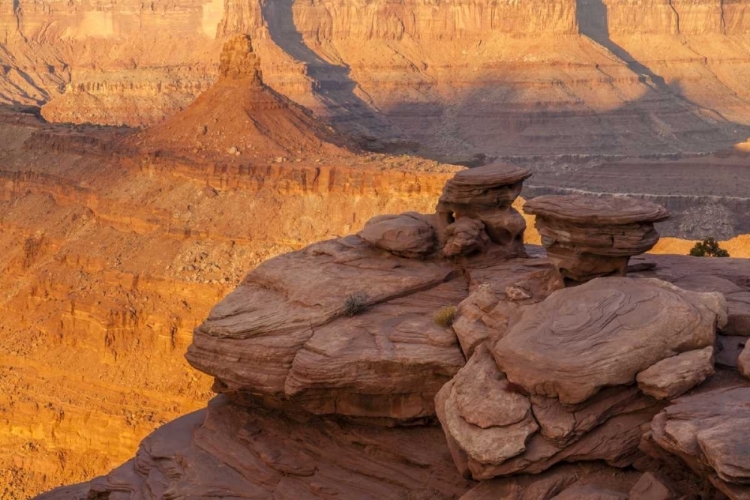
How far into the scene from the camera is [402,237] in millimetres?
21734

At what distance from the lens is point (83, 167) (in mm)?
57000

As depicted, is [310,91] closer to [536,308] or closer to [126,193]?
[126,193]

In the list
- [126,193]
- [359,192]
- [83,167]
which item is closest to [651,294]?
[359,192]

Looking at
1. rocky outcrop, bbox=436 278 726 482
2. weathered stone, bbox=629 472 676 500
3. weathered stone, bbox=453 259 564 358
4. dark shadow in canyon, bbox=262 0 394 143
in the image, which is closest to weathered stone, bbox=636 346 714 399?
rocky outcrop, bbox=436 278 726 482

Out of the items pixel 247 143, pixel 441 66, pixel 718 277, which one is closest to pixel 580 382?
pixel 718 277

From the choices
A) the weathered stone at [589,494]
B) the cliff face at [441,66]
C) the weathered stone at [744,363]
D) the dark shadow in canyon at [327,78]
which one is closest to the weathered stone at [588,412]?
the weathered stone at [589,494]

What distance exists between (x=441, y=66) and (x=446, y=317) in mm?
148887

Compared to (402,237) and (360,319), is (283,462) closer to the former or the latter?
(360,319)

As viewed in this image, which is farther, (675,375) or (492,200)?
(492,200)

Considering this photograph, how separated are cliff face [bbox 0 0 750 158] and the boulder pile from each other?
108139 millimetres

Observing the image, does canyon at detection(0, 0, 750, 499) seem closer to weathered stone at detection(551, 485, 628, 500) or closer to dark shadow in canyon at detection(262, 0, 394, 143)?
dark shadow in canyon at detection(262, 0, 394, 143)

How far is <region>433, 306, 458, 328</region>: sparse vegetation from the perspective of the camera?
1916 cm

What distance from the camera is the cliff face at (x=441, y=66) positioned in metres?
139

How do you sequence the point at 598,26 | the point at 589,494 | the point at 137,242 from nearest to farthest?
the point at 589,494, the point at 137,242, the point at 598,26
